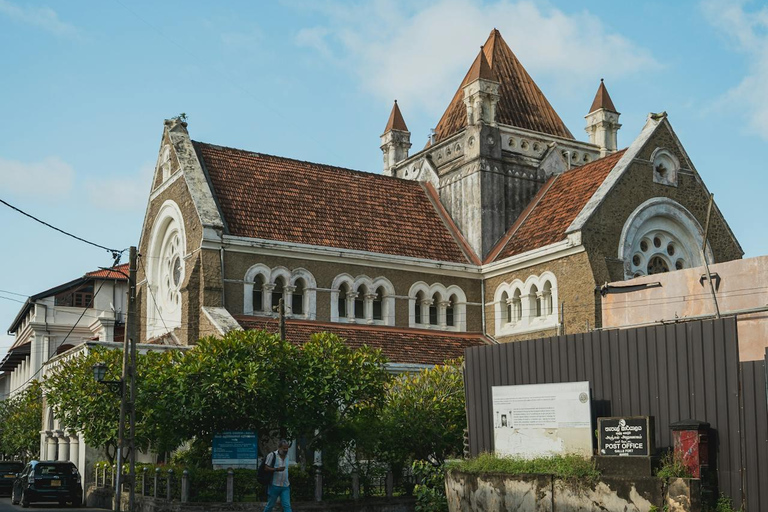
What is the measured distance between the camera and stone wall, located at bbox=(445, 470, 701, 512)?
640 inches

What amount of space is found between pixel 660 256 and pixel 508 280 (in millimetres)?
5592

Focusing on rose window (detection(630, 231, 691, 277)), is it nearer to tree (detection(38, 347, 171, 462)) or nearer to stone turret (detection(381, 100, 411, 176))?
stone turret (detection(381, 100, 411, 176))

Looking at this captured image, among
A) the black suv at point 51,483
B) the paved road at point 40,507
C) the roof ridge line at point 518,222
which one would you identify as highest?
the roof ridge line at point 518,222

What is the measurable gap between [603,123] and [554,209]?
8454 mm

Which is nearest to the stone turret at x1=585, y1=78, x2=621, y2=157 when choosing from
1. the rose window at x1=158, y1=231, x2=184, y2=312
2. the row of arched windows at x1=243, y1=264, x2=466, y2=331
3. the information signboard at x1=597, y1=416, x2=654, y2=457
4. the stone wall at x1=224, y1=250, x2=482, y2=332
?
the stone wall at x1=224, y1=250, x2=482, y2=332

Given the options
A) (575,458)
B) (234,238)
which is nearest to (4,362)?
(234,238)

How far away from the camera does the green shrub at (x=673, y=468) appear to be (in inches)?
653

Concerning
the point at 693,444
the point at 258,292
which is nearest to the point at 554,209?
the point at 258,292

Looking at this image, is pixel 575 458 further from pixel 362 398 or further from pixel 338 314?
pixel 338 314

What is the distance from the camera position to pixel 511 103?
4147cm

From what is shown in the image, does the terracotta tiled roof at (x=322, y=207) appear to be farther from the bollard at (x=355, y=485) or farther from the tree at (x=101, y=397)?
the bollard at (x=355, y=485)

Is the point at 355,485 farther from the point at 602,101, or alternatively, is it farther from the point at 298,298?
the point at 602,101

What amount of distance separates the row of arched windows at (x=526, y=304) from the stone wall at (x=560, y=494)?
13032 mm

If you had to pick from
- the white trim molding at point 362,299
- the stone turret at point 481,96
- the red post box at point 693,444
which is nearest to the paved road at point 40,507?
the white trim molding at point 362,299
